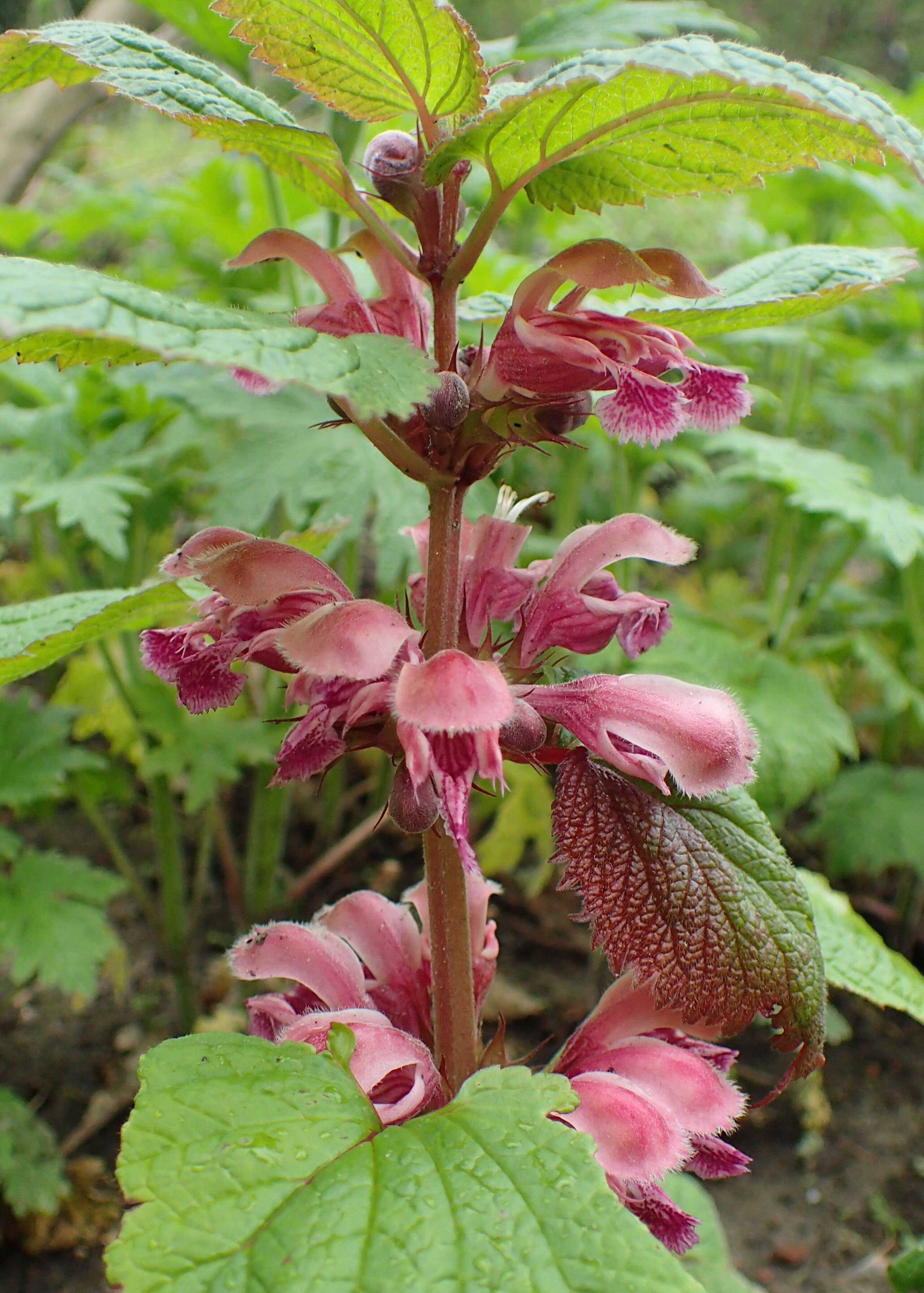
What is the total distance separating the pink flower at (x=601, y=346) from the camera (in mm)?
598

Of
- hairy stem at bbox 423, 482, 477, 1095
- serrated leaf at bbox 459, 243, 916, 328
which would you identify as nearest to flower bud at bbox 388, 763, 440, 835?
hairy stem at bbox 423, 482, 477, 1095

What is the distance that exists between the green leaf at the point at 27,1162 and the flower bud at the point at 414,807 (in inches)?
46.4

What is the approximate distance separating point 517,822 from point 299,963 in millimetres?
1236

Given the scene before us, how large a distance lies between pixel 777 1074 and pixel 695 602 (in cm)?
136

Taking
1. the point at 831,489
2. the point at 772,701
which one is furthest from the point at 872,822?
the point at 831,489

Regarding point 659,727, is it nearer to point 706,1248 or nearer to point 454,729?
point 454,729

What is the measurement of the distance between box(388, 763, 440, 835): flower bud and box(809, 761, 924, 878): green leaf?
1.70 meters

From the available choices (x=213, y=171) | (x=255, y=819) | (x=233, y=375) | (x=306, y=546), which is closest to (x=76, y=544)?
(x=255, y=819)

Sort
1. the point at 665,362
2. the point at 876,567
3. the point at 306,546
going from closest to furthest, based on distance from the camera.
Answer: the point at 665,362 < the point at 306,546 < the point at 876,567

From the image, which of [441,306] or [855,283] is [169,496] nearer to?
[441,306]

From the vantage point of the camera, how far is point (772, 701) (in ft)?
5.78

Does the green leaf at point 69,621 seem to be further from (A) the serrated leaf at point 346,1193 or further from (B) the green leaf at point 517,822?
(B) the green leaf at point 517,822

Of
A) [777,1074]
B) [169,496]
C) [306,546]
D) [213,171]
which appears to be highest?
[213,171]

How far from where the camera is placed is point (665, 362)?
0.62 meters
